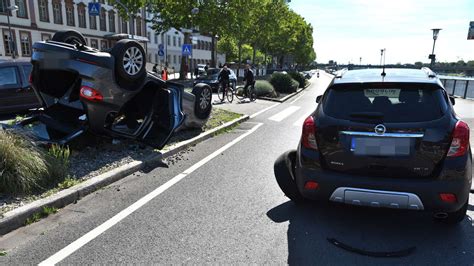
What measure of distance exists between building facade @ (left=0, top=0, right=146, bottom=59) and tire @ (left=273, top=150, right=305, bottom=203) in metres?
32.1

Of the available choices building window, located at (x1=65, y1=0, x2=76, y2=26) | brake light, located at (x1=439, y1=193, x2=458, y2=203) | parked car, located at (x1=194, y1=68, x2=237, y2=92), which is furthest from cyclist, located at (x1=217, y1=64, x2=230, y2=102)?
building window, located at (x1=65, y1=0, x2=76, y2=26)

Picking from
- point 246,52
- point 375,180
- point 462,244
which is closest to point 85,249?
point 375,180

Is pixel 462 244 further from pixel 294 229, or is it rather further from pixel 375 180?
pixel 294 229

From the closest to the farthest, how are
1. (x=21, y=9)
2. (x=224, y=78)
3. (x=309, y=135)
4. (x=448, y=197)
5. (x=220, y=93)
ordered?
(x=448, y=197) < (x=309, y=135) < (x=224, y=78) < (x=220, y=93) < (x=21, y=9)

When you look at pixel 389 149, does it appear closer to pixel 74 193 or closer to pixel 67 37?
pixel 74 193

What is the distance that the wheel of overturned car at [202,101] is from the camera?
373 inches

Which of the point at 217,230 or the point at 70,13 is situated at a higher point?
the point at 70,13

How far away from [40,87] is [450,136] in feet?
20.0

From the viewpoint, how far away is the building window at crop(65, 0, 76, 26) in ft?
158

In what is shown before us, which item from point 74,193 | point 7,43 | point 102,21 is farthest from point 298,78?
point 102,21

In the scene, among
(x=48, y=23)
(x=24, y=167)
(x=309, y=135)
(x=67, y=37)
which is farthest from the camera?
(x=48, y=23)

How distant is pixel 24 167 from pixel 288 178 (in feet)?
10.5

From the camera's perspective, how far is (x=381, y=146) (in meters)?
3.70

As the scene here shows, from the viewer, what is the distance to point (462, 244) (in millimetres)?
3793
